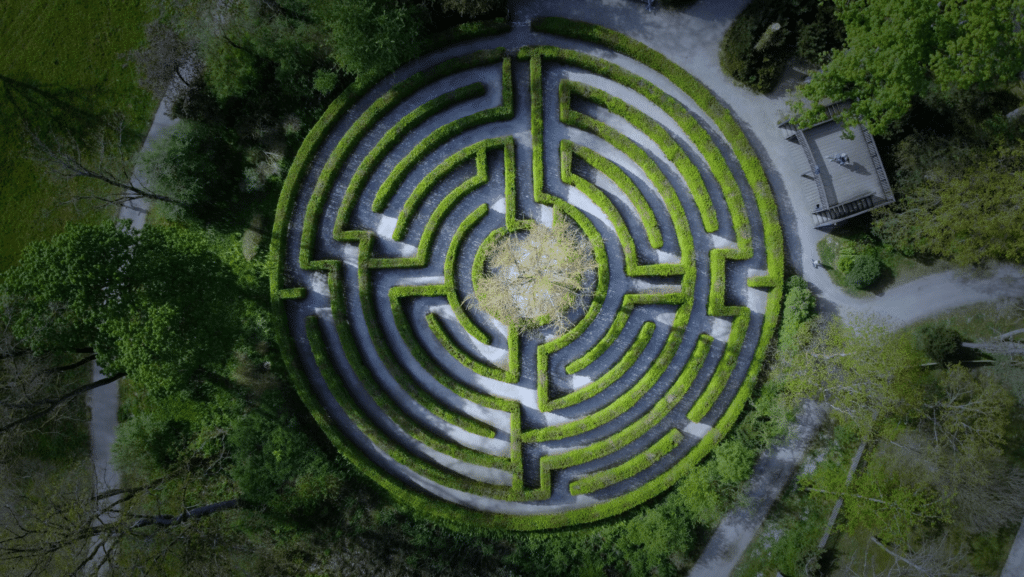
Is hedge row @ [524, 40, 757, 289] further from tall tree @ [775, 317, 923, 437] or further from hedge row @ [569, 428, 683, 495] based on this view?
hedge row @ [569, 428, 683, 495]

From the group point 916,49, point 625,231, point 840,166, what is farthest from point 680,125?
point 916,49

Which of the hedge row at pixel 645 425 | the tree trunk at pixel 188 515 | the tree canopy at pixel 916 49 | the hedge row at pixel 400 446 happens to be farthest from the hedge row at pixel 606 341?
the tree trunk at pixel 188 515

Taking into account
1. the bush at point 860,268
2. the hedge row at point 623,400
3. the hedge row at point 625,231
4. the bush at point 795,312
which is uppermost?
the hedge row at point 625,231

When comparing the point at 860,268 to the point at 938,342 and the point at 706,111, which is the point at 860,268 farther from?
the point at 706,111

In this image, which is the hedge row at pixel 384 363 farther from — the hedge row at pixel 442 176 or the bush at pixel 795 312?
the bush at pixel 795 312

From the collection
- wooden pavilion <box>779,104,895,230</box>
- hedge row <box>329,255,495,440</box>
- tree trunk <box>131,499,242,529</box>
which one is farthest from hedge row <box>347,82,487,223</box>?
wooden pavilion <box>779,104,895,230</box>

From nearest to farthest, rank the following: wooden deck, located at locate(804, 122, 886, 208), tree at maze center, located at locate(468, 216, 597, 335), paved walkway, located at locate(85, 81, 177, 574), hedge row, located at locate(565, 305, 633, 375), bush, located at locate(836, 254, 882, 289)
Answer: wooden deck, located at locate(804, 122, 886, 208) < bush, located at locate(836, 254, 882, 289) < tree at maze center, located at locate(468, 216, 597, 335) < hedge row, located at locate(565, 305, 633, 375) < paved walkway, located at locate(85, 81, 177, 574)
